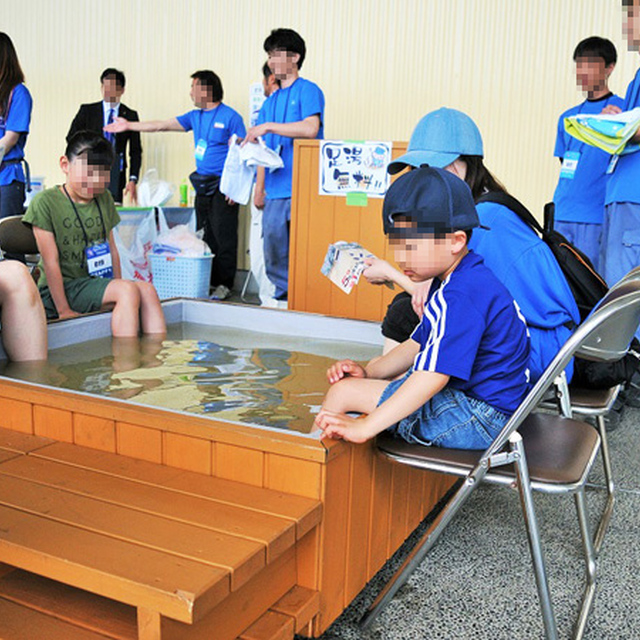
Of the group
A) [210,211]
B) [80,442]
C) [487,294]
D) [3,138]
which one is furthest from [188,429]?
[210,211]

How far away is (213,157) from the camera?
19.5 ft

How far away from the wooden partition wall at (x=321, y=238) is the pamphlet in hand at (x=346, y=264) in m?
0.81

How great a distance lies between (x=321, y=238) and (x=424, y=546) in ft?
8.19

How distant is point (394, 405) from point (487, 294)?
12.3 inches

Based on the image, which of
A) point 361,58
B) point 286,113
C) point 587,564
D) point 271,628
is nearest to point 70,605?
point 271,628

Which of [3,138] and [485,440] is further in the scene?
[3,138]

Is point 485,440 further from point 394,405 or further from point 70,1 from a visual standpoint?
point 70,1

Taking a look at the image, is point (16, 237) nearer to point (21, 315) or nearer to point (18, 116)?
point (18, 116)

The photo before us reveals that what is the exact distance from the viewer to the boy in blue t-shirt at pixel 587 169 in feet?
13.0

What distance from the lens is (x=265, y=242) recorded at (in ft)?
15.7

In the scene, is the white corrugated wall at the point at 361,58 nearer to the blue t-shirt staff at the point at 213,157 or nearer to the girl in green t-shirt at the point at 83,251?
the blue t-shirt staff at the point at 213,157

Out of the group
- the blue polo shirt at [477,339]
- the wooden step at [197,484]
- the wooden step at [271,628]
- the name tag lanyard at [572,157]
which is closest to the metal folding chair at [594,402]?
the blue polo shirt at [477,339]

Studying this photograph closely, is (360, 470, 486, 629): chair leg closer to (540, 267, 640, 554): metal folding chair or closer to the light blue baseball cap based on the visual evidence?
(540, 267, 640, 554): metal folding chair

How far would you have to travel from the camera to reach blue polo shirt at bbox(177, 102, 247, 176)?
5.84m
